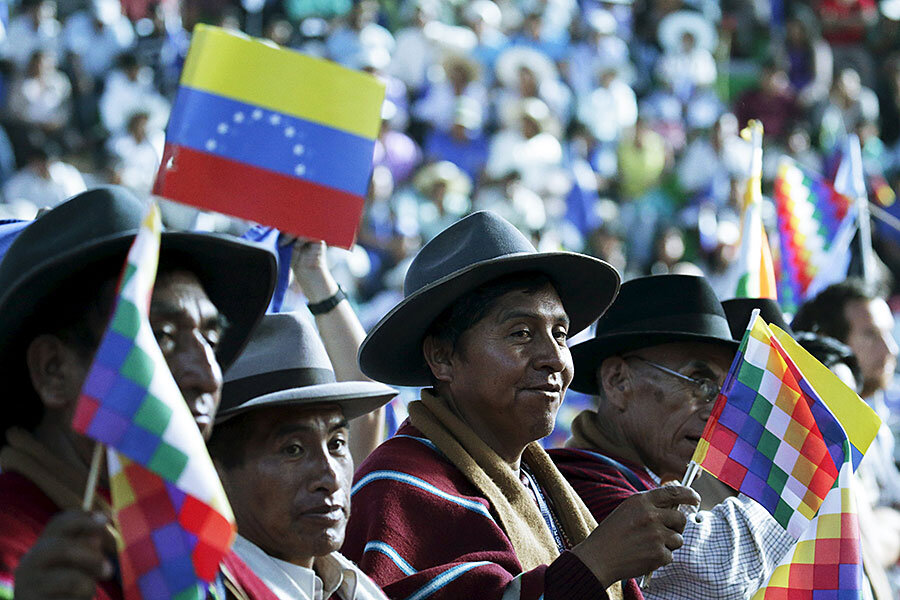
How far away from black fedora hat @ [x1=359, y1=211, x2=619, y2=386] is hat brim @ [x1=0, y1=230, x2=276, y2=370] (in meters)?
0.84

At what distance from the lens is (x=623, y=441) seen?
4.71m

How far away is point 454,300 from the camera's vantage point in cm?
401

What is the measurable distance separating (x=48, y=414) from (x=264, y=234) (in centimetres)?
197

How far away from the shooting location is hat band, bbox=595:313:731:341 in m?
4.68

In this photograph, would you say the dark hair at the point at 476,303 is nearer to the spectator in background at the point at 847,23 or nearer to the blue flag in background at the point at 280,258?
the blue flag in background at the point at 280,258

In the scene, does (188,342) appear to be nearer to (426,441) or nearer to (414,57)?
(426,441)

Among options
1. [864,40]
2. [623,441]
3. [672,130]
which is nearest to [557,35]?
[672,130]

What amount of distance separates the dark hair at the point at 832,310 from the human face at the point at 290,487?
3653 millimetres

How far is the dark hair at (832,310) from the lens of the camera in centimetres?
644

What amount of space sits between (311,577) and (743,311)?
2498 millimetres

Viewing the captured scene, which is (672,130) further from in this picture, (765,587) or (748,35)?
(765,587)

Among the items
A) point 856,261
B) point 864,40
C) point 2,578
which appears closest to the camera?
point 2,578

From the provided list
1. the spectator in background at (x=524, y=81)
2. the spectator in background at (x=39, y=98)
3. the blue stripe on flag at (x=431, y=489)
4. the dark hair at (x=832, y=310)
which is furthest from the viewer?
the spectator in background at (x=524, y=81)

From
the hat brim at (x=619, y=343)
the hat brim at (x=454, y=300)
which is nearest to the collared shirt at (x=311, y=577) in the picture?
the hat brim at (x=454, y=300)
